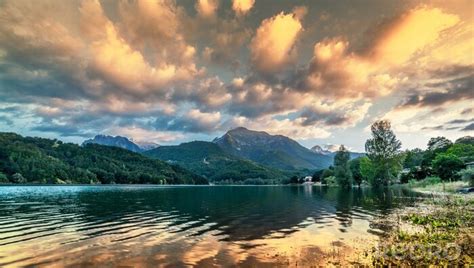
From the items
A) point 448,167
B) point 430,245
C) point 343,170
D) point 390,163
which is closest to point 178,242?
point 430,245

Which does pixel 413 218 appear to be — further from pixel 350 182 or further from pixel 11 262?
pixel 350 182

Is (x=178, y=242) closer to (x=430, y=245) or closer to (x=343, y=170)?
(x=430, y=245)

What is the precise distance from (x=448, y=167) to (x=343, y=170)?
58.7 m

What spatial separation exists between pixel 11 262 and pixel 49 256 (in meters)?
2.28

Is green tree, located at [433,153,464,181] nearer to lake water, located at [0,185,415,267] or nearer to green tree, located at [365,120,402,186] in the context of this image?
green tree, located at [365,120,402,186]

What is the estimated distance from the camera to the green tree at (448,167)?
11768 centimetres

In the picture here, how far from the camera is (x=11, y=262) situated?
67.4 feet

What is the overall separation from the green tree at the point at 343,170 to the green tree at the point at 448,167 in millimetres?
52469

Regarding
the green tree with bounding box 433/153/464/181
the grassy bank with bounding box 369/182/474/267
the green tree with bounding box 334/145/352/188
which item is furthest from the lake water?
the green tree with bounding box 334/145/352/188

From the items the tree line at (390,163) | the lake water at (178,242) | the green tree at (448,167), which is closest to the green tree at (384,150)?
the tree line at (390,163)

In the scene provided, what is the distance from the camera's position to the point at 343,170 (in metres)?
173

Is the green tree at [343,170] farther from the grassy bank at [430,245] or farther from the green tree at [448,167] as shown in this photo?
the grassy bank at [430,245]

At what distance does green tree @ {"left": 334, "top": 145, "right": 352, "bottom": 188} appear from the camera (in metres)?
172

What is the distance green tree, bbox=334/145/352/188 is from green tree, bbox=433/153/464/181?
5247 centimetres
